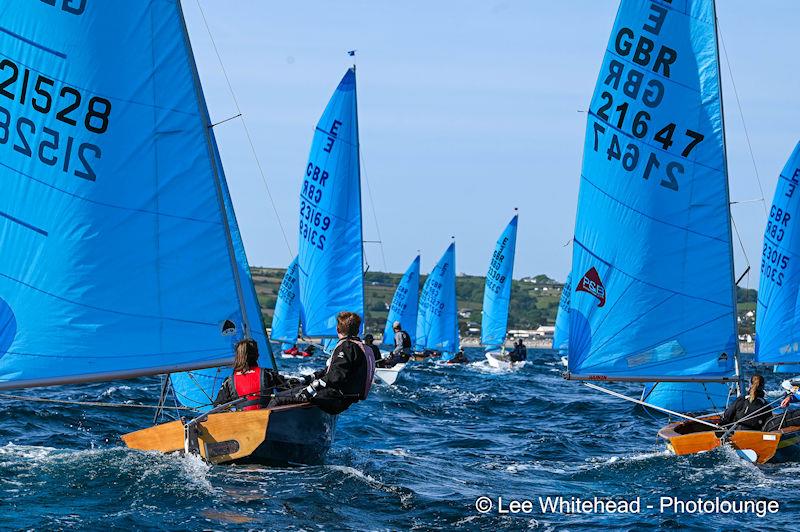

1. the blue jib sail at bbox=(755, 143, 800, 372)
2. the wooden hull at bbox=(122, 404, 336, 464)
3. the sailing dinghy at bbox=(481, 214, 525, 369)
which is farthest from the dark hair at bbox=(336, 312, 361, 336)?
the sailing dinghy at bbox=(481, 214, 525, 369)

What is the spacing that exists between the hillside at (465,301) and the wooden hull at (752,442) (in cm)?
9604

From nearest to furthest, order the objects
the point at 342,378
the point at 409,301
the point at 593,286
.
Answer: the point at 342,378 < the point at 593,286 < the point at 409,301

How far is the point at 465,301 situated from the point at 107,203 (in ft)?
572

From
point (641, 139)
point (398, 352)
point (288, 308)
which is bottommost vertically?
point (398, 352)

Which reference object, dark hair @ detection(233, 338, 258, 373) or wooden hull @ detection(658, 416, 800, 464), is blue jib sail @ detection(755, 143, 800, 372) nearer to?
wooden hull @ detection(658, 416, 800, 464)

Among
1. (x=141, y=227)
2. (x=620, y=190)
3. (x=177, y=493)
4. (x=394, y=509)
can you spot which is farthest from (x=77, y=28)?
(x=620, y=190)

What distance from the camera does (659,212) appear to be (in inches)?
601

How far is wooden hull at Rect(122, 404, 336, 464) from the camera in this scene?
1055cm

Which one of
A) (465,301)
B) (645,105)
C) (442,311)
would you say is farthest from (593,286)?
(465,301)

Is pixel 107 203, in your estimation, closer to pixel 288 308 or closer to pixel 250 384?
pixel 250 384

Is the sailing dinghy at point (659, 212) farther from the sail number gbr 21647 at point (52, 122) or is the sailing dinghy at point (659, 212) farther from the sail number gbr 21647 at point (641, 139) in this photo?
the sail number gbr 21647 at point (52, 122)

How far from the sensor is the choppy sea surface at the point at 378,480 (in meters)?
9.19

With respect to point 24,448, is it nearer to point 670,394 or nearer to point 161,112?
point 161,112

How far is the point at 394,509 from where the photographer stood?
974 centimetres
